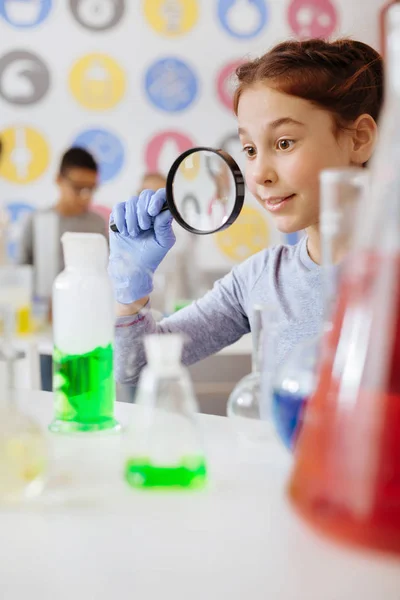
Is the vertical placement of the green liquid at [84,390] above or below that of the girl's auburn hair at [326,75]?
below

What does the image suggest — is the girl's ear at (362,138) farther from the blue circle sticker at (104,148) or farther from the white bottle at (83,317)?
the blue circle sticker at (104,148)

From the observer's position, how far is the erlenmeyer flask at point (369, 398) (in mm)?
419

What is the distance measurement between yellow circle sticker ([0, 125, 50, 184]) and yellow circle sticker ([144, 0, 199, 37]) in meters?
0.91

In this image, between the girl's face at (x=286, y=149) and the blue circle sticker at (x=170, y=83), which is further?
the blue circle sticker at (x=170, y=83)

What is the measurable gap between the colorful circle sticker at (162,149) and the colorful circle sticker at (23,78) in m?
0.66

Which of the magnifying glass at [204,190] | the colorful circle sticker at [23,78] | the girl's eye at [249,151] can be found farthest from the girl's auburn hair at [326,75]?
the colorful circle sticker at [23,78]

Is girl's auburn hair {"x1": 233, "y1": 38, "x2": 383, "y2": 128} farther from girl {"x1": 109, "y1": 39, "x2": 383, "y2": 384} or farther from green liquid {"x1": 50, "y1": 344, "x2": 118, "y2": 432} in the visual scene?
green liquid {"x1": 50, "y1": 344, "x2": 118, "y2": 432}

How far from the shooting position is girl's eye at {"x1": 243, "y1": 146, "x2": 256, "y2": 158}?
1.17m

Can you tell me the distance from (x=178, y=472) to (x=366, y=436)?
21cm

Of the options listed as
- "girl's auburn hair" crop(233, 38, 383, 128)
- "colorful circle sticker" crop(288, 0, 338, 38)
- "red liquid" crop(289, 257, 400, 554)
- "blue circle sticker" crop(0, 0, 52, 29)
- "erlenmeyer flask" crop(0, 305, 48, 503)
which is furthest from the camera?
"colorful circle sticker" crop(288, 0, 338, 38)

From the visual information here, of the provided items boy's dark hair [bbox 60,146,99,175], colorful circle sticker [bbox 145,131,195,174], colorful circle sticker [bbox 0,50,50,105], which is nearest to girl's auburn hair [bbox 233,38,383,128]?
boy's dark hair [bbox 60,146,99,175]

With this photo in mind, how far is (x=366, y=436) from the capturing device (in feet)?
1.39

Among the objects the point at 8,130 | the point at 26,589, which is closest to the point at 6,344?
the point at 26,589

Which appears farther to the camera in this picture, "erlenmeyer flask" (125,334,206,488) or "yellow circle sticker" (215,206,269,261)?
"yellow circle sticker" (215,206,269,261)
